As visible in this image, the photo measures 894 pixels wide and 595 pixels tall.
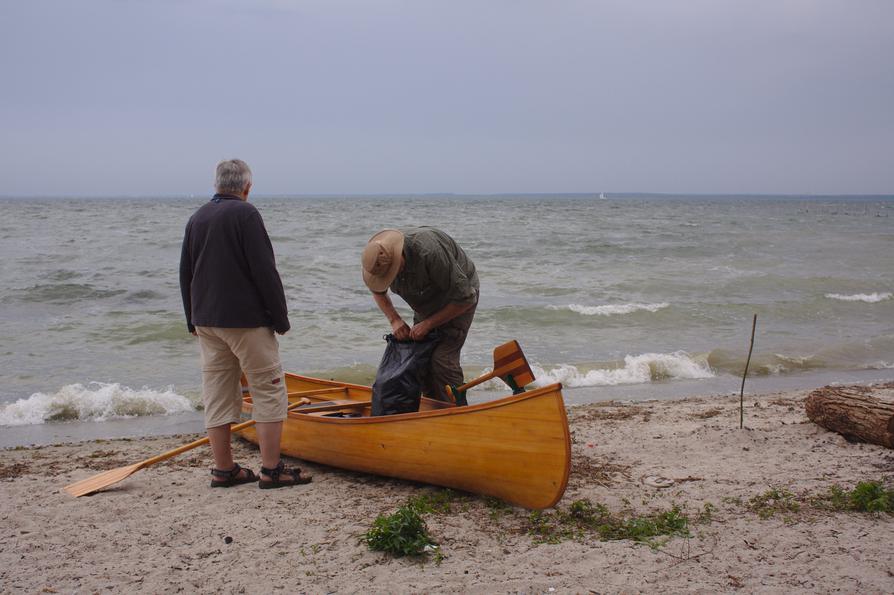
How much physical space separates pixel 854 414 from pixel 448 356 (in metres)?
3.16

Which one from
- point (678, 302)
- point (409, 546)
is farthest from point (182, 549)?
point (678, 302)

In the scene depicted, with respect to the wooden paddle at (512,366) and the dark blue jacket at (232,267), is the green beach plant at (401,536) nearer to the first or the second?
the wooden paddle at (512,366)

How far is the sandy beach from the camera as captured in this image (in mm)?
3477

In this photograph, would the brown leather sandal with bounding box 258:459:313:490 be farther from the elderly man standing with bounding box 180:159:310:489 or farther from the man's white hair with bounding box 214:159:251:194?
the man's white hair with bounding box 214:159:251:194

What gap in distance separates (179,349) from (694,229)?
3228 cm

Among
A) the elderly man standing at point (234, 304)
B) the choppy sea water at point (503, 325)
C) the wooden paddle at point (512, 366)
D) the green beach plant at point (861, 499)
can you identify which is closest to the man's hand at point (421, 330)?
the wooden paddle at point (512, 366)

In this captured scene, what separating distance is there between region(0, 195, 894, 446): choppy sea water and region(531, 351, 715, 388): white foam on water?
3cm

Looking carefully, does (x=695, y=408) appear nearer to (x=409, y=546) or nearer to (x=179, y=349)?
(x=409, y=546)

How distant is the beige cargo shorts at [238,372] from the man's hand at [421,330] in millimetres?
957

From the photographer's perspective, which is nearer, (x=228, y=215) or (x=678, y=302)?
(x=228, y=215)

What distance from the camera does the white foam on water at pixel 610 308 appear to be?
547 inches

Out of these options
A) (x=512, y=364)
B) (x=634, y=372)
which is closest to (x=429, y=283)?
(x=512, y=364)

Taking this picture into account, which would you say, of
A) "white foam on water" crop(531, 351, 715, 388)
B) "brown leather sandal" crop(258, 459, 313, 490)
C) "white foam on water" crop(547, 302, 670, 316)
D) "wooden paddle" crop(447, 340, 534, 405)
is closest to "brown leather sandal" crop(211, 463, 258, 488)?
"brown leather sandal" crop(258, 459, 313, 490)

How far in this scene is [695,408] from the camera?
7.41 m
